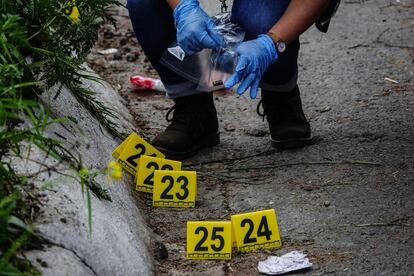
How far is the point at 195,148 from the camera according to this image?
10.4 feet

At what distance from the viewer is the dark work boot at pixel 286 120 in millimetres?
3129

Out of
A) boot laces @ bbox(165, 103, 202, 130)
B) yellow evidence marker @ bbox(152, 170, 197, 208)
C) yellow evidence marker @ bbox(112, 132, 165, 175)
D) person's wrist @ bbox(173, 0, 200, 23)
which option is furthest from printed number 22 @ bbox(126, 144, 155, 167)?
person's wrist @ bbox(173, 0, 200, 23)

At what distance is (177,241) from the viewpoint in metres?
2.52

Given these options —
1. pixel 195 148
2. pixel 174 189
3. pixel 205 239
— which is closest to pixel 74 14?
pixel 195 148

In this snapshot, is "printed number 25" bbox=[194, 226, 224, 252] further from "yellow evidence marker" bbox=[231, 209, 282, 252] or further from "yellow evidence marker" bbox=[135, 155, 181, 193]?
"yellow evidence marker" bbox=[135, 155, 181, 193]

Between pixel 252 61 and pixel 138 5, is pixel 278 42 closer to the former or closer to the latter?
pixel 252 61

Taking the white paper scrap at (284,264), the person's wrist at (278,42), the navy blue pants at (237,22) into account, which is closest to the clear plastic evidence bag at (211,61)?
the navy blue pants at (237,22)

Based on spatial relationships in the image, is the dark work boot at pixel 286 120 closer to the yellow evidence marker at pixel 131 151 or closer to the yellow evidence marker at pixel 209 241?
the yellow evidence marker at pixel 131 151

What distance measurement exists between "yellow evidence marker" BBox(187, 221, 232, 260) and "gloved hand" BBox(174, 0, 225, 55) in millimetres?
683

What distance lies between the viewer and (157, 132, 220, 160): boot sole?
312 centimetres

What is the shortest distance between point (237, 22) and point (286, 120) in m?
0.39

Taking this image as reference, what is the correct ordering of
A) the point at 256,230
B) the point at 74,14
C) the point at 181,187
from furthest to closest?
the point at 74,14 < the point at 181,187 < the point at 256,230

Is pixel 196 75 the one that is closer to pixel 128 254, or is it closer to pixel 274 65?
pixel 274 65

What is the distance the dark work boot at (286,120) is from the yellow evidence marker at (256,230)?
740mm
